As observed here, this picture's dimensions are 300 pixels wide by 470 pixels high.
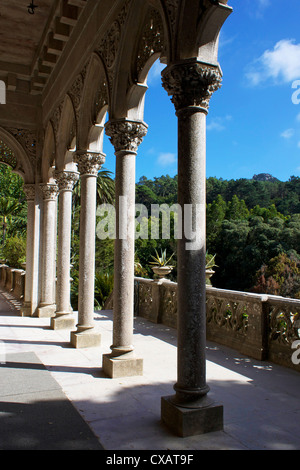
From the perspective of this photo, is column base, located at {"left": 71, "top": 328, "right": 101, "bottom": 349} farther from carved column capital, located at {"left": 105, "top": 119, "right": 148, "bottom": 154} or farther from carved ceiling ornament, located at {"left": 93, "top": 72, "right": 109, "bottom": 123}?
carved ceiling ornament, located at {"left": 93, "top": 72, "right": 109, "bottom": 123}

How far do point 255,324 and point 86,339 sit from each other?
295 centimetres

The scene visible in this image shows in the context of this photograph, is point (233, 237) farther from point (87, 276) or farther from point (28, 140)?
point (87, 276)

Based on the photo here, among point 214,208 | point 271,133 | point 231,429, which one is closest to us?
point 231,429

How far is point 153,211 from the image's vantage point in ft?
197

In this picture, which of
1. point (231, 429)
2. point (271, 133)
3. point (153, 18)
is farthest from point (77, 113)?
point (271, 133)

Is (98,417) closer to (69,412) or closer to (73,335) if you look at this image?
(69,412)

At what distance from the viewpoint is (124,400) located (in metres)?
4.60

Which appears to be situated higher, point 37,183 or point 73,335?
point 37,183

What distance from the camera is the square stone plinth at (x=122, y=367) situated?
5410 millimetres

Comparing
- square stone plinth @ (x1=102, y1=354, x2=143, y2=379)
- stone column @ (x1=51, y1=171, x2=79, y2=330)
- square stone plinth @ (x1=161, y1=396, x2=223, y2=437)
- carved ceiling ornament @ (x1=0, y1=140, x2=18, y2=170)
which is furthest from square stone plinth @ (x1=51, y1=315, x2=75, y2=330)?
square stone plinth @ (x1=161, y1=396, x2=223, y2=437)

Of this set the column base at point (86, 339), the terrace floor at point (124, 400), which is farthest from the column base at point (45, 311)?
the column base at point (86, 339)

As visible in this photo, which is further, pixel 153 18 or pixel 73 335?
pixel 73 335

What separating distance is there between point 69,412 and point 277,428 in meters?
2.12

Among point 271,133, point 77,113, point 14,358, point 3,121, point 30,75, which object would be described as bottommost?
point 14,358
